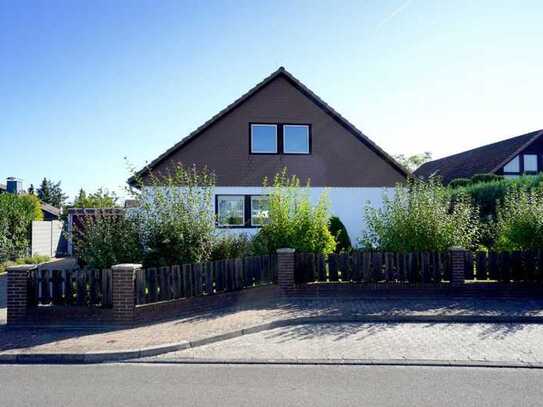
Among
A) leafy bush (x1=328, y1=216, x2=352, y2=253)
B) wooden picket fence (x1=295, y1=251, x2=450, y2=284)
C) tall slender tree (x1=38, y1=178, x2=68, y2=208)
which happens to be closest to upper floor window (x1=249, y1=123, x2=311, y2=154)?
leafy bush (x1=328, y1=216, x2=352, y2=253)

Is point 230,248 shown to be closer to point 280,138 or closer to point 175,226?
point 175,226

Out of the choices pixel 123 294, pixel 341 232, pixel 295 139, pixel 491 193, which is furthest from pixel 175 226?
pixel 491 193

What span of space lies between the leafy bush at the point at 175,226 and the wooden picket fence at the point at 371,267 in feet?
8.22

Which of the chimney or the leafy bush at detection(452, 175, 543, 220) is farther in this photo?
the chimney

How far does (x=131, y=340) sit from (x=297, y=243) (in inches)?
220

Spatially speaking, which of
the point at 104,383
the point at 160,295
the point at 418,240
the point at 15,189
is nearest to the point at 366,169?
the point at 418,240

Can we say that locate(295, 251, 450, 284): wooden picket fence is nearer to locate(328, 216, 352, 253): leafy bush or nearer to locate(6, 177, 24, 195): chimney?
locate(328, 216, 352, 253): leafy bush

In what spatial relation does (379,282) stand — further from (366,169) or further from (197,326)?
(366,169)

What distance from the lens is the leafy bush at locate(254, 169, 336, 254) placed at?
12.1 meters

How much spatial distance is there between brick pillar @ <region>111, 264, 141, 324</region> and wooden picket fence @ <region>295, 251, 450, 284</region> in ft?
14.0

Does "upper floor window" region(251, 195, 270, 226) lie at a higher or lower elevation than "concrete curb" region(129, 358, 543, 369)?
higher

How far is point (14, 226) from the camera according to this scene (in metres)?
20.5

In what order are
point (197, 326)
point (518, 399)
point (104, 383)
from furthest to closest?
point (197, 326) → point (104, 383) → point (518, 399)

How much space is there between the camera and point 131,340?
7.58 meters
